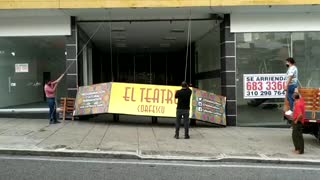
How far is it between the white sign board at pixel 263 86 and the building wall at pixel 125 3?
2.80m

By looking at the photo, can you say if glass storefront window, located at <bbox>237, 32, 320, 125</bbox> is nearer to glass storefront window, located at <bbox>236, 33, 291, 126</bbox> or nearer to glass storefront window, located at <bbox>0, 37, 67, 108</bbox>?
glass storefront window, located at <bbox>236, 33, 291, 126</bbox>

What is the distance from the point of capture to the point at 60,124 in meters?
15.9

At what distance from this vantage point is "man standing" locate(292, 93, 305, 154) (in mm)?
11281

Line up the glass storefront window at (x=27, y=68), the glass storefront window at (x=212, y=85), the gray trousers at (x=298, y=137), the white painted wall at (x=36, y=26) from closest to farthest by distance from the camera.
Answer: the gray trousers at (x=298, y=137)
the white painted wall at (x=36, y=26)
the glass storefront window at (x=27, y=68)
the glass storefront window at (x=212, y=85)

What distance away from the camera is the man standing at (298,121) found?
11.3m

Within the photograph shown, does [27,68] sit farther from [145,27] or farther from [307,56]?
[307,56]

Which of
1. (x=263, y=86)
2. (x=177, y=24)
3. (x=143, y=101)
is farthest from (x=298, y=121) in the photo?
(x=177, y=24)

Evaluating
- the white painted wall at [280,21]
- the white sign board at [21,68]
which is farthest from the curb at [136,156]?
the white sign board at [21,68]

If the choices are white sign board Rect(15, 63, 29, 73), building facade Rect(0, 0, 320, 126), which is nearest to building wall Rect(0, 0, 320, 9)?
building facade Rect(0, 0, 320, 126)

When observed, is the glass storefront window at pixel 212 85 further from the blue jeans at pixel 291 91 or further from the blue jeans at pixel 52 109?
the blue jeans at pixel 52 109

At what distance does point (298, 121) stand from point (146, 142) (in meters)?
3.97

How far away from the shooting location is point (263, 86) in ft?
56.5

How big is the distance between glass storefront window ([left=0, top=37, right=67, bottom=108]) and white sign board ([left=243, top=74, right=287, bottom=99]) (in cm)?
709

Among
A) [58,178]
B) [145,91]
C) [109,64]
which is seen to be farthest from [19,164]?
[109,64]
